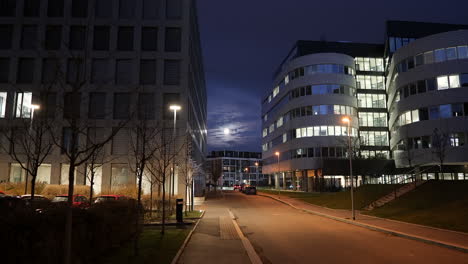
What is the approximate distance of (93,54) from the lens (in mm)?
41594

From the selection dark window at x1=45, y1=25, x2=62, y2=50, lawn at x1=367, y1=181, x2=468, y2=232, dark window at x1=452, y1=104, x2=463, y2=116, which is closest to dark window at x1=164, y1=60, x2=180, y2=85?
dark window at x1=45, y1=25, x2=62, y2=50

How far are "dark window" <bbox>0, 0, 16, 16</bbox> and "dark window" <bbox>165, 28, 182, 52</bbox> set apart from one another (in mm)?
18507

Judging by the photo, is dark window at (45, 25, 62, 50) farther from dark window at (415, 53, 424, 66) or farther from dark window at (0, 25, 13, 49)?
dark window at (415, 53, 424, 66)

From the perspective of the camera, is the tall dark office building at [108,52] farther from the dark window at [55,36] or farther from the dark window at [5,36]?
the dark window at [55,36]

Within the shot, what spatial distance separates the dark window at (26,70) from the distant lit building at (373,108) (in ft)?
131

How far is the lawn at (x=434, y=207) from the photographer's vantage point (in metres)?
17.5

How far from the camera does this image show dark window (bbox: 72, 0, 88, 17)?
4206cm

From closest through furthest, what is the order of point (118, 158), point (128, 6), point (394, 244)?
point (394, 244) → point (118, 158) → point (128, 6)

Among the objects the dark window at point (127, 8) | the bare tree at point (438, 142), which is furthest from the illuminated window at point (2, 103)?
the bare tree at point (438, 142)

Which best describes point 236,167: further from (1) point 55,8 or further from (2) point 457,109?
(1) point 55,8

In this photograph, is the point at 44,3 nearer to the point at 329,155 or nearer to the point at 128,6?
the point at 128,6

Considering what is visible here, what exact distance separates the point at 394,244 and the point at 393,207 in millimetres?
12624

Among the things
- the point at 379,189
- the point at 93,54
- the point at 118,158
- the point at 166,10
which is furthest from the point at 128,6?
the point at 379,189

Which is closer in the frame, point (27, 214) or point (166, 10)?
point (27, 214)
